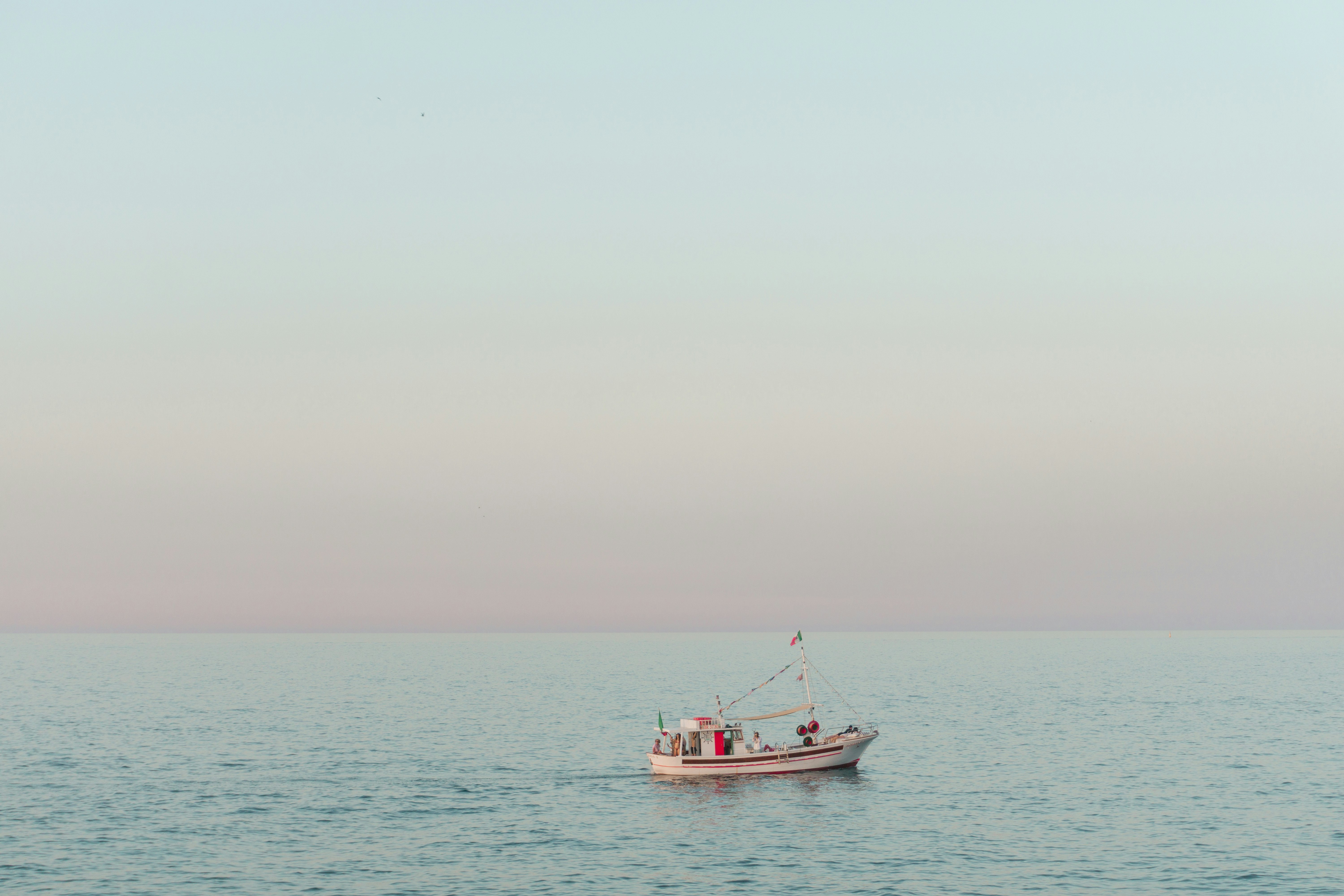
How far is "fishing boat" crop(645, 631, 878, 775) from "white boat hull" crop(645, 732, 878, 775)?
4 cm

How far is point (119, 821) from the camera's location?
8825cm

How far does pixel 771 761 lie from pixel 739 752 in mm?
3469

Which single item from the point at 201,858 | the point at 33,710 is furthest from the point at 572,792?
the point at 33,710

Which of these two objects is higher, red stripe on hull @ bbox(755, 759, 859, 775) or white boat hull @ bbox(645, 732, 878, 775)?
white boat hull @ bbox(645, 732, 878, 775)

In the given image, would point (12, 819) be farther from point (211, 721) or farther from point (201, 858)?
point (211, 721)

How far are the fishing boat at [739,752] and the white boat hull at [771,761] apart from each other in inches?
1.7

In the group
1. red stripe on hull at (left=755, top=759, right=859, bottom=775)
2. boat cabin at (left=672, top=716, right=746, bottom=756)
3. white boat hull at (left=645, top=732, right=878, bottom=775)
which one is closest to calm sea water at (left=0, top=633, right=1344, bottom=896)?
red stripe on hull at (left=755, top=759, right=859, bottom=775)

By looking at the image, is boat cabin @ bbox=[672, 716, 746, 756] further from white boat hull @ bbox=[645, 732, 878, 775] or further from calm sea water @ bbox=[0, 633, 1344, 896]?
calm sea water @ bbox=[0, 633, 1344, 896]

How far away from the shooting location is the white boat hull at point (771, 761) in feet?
355

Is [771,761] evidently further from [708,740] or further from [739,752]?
[708,740]

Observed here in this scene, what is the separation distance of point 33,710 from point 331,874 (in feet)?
472

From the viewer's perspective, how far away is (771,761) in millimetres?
110000

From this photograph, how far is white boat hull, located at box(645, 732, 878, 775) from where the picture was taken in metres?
108

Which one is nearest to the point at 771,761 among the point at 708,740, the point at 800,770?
the point at 800,770
